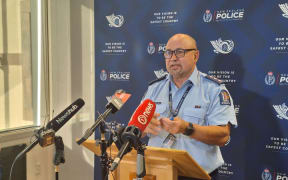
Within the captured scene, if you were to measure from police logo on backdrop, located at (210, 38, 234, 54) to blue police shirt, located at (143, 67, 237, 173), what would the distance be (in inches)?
20.0

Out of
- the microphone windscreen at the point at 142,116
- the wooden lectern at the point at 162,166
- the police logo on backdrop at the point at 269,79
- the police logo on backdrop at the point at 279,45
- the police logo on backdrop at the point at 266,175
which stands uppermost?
the police logo on backdrop at the point at 279,45

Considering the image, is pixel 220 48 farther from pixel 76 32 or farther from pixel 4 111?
pixel 4 111

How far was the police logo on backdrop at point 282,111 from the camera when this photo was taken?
2.64 metres

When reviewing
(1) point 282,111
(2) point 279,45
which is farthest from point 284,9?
(1) point 282,111

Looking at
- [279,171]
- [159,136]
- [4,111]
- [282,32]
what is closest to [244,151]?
[279,171]

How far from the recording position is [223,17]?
2.90 metres

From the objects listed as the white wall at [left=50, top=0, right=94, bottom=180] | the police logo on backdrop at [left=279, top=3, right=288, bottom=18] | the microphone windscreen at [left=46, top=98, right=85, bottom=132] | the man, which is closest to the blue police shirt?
the man

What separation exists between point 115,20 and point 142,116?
92.0 inches

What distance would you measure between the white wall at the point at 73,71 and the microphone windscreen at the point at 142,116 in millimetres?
2348

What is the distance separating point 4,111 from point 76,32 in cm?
125

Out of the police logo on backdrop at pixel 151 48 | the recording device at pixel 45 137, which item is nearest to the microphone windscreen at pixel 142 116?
the recording device at pixel 45 137

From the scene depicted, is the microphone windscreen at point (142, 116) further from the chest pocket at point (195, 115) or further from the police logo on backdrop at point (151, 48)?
the police logo on backdrop at point (151, 48)

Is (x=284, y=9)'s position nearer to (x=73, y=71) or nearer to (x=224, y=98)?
(x=224, y=98)

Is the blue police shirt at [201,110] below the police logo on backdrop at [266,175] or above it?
above
